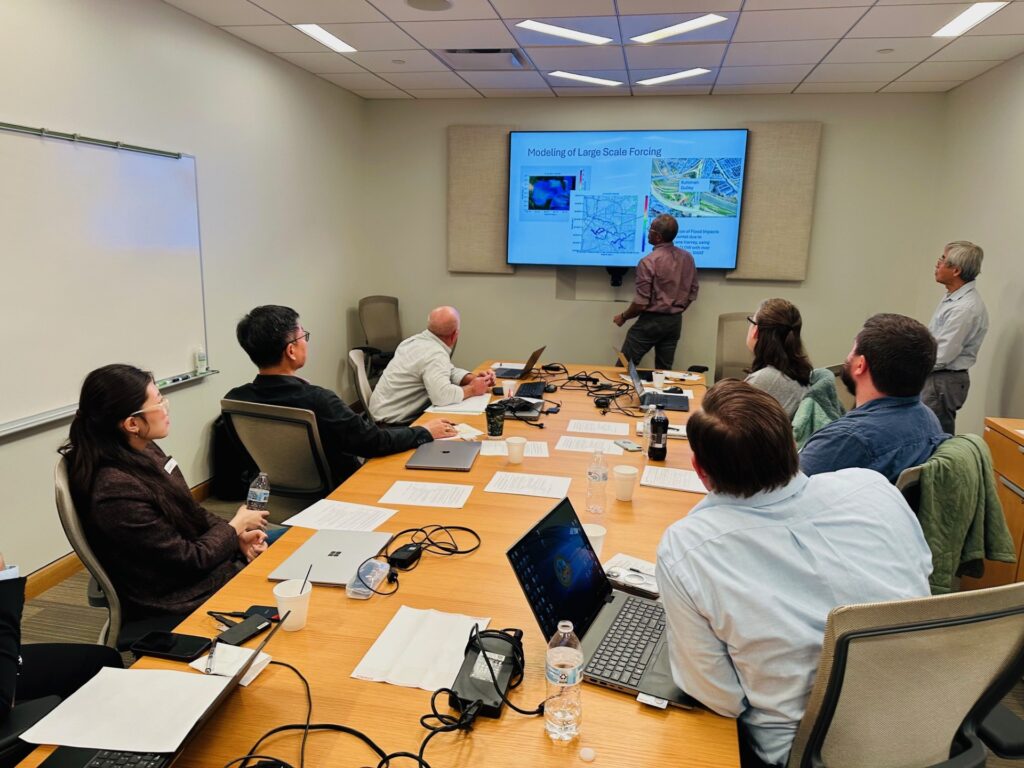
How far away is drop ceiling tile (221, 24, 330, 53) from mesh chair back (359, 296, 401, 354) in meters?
2.20

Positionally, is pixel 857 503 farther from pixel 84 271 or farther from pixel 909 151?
pixel 909 151

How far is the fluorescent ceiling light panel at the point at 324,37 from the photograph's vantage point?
12.7 ft

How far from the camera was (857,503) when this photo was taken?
125cm

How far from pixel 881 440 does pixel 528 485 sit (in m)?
1.14

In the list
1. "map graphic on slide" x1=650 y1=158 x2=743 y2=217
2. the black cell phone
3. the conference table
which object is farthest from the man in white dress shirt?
"map graphic on slide" x1=650 y1=158 x2=743 y2=217

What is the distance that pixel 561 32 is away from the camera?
386 cm

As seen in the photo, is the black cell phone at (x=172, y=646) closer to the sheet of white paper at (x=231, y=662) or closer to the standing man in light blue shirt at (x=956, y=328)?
the sheet of white paper at (x=231, y=662)

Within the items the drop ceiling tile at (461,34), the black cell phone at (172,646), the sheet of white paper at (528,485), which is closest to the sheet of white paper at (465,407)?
the sheet of white paper at (528,485)

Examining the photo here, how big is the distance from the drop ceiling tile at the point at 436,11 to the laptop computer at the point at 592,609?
2979 millimetres

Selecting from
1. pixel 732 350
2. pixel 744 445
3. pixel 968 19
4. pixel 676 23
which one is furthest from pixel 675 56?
pixel 744 445

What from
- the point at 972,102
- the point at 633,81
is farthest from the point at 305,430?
the point at 972,102

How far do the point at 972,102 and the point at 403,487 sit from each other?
5.15 m

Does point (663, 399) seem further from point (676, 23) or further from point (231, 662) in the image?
point (231, 662)

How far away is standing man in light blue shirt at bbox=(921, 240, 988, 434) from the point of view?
3.91 metres
